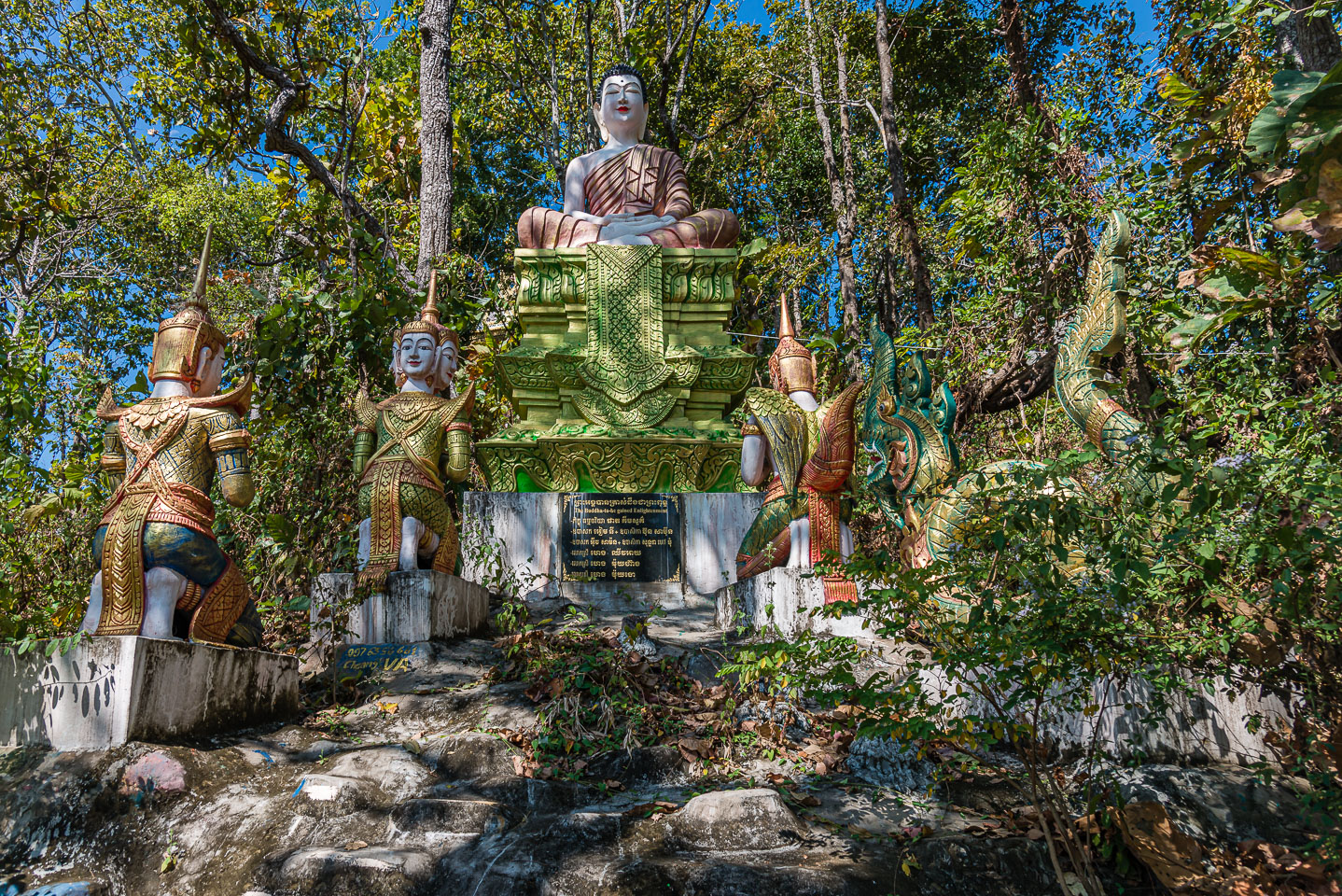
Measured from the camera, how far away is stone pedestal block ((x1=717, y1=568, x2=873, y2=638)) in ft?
17.0

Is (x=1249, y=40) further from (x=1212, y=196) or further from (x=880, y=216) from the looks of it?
(x=880, y=216)

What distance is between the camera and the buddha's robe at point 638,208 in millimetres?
9750

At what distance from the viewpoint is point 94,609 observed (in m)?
4.45

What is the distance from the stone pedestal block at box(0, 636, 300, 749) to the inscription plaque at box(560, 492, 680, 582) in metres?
3.90

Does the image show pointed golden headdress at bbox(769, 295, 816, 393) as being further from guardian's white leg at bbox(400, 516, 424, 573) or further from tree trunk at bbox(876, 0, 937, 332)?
tree trunk at bbox(876, 0, 937, 332)

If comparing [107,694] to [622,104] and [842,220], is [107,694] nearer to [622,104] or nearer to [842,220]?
[622,104]

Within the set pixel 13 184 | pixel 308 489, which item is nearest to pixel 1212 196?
pixel 308 489

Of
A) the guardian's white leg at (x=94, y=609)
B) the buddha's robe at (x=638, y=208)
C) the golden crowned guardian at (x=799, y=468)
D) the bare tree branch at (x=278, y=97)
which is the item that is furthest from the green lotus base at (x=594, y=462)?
the guardian's white leg at (x=94, y=609)

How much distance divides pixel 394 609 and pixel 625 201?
610 centimetres

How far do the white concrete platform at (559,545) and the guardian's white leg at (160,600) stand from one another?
3351 mm

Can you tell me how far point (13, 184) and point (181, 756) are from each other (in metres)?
9.72

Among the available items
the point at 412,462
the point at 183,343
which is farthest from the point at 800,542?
the point at 183,343

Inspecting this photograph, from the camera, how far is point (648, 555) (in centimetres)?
806

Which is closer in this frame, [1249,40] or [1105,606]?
[1105,606]
